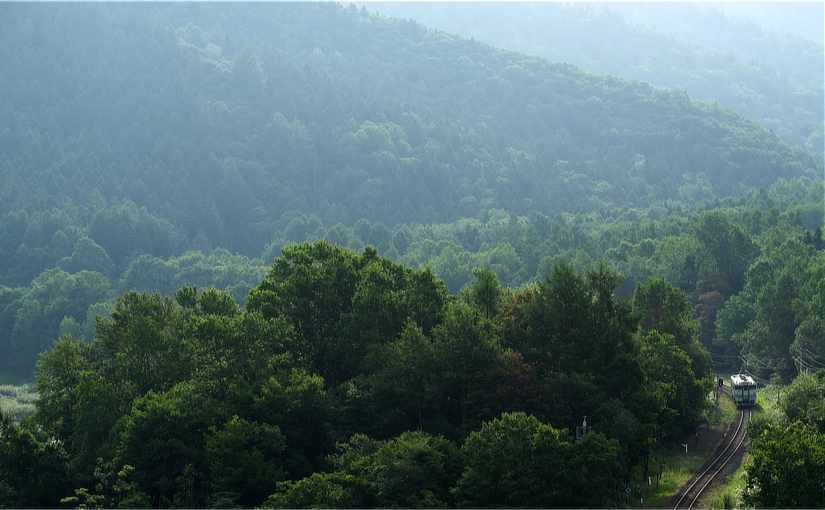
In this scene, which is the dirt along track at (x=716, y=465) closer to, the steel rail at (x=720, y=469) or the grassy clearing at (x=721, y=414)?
the steel rail at (x=720, y=469)

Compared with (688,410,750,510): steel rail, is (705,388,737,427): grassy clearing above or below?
above

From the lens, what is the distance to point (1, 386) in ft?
435

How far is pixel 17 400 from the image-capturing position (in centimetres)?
11769

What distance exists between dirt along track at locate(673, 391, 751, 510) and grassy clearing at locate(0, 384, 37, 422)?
60.8m

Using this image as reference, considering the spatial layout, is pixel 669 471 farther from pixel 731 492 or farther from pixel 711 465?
pixel 731 492

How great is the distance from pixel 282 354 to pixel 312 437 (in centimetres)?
565

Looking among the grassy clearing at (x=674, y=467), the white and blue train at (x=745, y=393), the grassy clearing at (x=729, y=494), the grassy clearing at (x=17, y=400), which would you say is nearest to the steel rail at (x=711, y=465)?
the grassy clearing at (x=674, y=467)

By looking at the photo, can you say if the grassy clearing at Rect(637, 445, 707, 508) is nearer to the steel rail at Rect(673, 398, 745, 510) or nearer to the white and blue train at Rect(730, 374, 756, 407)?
the steel rail at Rect(673, 398, 745, 510)

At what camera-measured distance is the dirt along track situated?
56188 mm

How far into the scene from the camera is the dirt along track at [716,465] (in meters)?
56.2

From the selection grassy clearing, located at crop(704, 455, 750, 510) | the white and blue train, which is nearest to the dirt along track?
grassy clearing, located at crop(704, 455, 750, 510)

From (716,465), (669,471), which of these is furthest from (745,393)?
(669,471)

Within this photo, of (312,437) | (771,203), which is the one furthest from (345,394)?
(771,203)

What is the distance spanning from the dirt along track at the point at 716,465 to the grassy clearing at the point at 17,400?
60.8 meters
